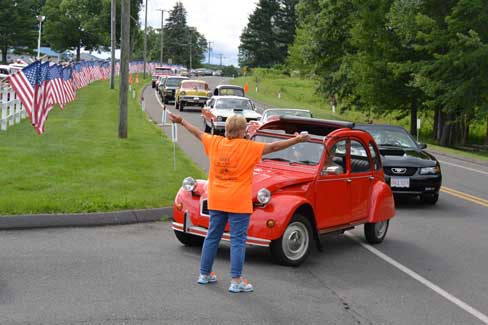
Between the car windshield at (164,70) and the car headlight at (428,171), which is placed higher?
the car windshield at (164,70)

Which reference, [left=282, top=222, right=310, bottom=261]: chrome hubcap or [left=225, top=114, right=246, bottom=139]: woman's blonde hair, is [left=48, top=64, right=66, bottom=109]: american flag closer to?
[left=282, top=222, right=310, bottom=261]: chrome hubcap

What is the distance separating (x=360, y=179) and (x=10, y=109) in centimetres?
1582

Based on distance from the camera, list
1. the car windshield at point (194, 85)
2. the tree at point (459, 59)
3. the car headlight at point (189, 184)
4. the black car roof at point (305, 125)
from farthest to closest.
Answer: the car windshield at point (194, 85)
the tree at point (459, 59)
the black car roof at point (305, 125)
the car headlight at point (189, 184)

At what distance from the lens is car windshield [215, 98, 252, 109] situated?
29.5m

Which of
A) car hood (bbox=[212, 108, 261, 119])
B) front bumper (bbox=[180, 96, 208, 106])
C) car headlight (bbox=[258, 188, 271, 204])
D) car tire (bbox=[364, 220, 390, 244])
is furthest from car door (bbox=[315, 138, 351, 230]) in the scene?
front bumper (bbox=[180, 96, 208, 106])

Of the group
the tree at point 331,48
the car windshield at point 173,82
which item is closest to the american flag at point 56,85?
the car windshield at point 173,82

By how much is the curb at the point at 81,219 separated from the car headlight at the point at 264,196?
3.02 meters

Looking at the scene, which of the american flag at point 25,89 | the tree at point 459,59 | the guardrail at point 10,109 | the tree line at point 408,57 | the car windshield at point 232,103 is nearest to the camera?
the american flag at point 25,89

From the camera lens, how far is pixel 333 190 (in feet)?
31.4

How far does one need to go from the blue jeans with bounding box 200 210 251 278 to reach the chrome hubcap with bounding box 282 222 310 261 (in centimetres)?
127

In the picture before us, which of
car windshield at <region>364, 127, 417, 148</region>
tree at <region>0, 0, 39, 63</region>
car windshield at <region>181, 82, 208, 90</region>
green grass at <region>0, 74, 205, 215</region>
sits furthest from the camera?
tree at <region>0, 0, 39, 63</region>

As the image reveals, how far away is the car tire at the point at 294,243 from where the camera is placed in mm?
8484

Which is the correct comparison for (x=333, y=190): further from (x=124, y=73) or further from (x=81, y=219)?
(x=124, y=73)

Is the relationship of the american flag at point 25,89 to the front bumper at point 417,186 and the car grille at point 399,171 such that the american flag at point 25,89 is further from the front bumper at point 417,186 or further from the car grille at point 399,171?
the front bumper at point 417,186
